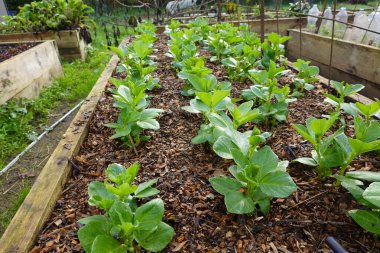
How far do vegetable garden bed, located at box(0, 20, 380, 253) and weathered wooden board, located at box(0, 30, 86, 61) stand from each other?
3.54 m

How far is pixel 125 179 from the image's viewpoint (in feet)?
3.28

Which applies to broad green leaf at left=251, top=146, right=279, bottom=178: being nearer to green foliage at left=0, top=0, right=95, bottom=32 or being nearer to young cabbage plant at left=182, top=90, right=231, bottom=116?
young cabbage plant at left=182, top=90, right=231, bottom=116

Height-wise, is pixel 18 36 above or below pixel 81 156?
above

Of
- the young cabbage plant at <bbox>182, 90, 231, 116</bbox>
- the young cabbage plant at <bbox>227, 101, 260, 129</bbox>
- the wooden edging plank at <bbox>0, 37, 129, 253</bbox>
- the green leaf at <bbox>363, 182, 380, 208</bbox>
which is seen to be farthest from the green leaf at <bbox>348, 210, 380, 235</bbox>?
the wooden edging plank at <bbox>0, 37, 129, 253</bbox>

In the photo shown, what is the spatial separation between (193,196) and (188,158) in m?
0.28

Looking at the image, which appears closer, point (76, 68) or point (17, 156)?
point (17, 156)

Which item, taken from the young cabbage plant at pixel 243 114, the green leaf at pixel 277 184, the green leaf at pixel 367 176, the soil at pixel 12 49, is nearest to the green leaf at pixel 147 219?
the green leaf at pixel 277 184

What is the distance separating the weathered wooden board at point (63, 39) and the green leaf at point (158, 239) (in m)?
4.50

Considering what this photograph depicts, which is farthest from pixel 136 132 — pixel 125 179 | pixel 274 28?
pixel 274 28

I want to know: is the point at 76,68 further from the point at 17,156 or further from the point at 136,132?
the point at 136,132

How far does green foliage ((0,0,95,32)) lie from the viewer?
4.72m

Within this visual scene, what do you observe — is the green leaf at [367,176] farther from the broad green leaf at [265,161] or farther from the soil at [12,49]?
the soil at [12,49]

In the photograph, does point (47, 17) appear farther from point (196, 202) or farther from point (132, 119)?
point (196, 202)

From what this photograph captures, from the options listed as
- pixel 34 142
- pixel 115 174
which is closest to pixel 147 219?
pixel 115 174
